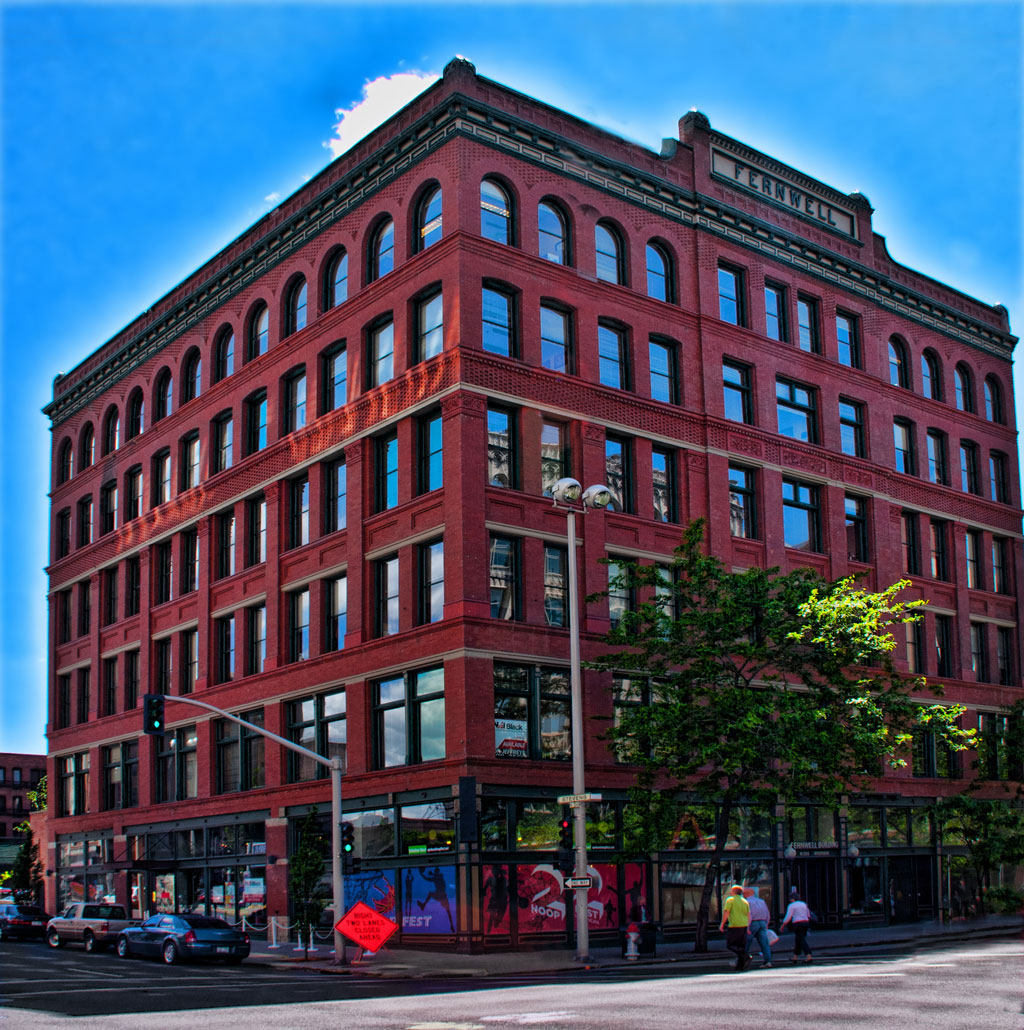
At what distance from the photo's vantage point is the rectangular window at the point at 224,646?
4706 centimetres

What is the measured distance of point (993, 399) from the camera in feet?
185

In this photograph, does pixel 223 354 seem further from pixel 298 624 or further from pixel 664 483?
pixel 664 483

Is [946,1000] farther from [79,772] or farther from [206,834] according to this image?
[79,772]

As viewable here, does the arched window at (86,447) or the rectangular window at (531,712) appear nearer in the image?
the rectangular window at (531,712)

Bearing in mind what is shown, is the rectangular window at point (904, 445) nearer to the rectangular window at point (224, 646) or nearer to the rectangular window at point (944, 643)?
the rectangular window at point (944, 643)

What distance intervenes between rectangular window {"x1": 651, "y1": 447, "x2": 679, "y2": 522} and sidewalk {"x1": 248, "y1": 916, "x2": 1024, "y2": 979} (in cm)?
1266

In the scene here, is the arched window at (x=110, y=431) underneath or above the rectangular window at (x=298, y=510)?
above

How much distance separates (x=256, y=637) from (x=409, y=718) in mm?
10533

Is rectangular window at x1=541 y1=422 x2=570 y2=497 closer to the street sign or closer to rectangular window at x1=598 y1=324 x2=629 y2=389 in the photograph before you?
rectangular window at x1=598 y1=324 x2=629 y2=389

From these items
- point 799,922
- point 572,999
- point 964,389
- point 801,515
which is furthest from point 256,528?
point 572,999

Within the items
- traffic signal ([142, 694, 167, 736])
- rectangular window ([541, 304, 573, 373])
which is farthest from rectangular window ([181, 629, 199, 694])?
rectangular window ([541, 304, 573, 373])

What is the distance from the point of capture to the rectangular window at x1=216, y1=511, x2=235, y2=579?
47.8 meters

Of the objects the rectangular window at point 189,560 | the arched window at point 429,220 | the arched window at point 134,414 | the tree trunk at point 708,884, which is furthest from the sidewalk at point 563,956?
the arched window at point 134,414

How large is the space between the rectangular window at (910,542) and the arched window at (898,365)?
5207mm
